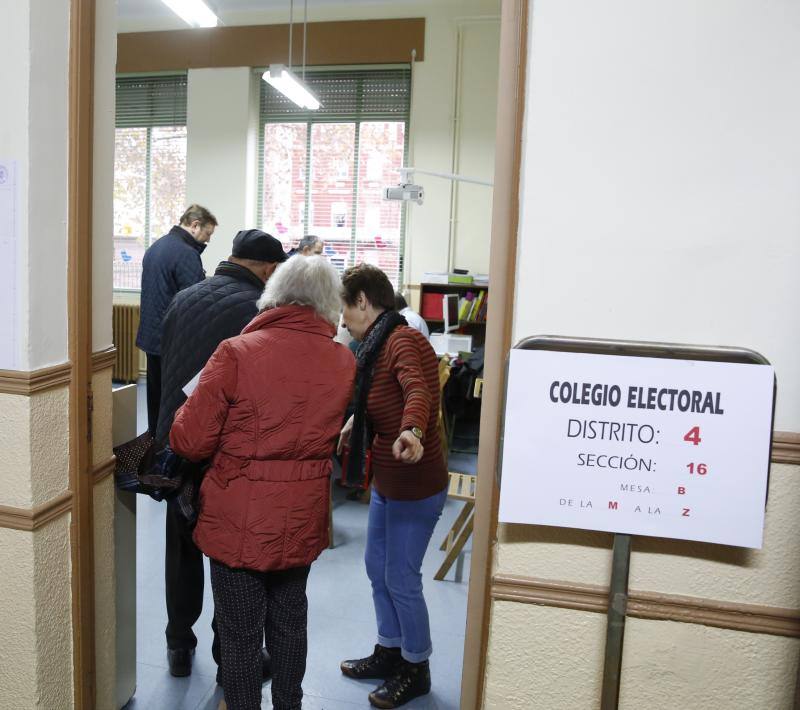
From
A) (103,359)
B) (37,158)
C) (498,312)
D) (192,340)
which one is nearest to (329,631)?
(192,340)

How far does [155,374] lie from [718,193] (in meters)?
3.53

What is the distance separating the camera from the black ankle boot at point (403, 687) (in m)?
2.06

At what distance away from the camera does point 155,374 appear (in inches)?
154

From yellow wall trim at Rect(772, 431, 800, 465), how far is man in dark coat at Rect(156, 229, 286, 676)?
141cm

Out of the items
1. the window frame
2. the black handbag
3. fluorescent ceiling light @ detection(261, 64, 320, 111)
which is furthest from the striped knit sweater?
the window frame

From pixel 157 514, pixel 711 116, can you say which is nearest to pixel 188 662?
pixel 157 514

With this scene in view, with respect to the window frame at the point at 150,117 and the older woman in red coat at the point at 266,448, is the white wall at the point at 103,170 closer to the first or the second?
the older woman in red coat at the point at 266,448

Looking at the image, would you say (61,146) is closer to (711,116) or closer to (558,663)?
(711,116)

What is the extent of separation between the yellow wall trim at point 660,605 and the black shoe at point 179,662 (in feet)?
4.83

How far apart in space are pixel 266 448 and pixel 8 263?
0.69m

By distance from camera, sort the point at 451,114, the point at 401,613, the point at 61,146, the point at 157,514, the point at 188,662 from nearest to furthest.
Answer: the point at 61,146 → the point at 401,613 → the point at 188,662 → the point at 157,514 → the point at 451,114

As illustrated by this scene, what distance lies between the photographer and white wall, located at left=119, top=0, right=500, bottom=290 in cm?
587

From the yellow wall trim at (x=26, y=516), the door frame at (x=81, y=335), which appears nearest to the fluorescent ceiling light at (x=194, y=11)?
the door frame at (x=81, y=335)

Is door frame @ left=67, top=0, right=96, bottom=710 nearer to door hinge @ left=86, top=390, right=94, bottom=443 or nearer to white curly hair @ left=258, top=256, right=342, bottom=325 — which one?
door hinge @ left=86, top=390, right=94, bottom=443
